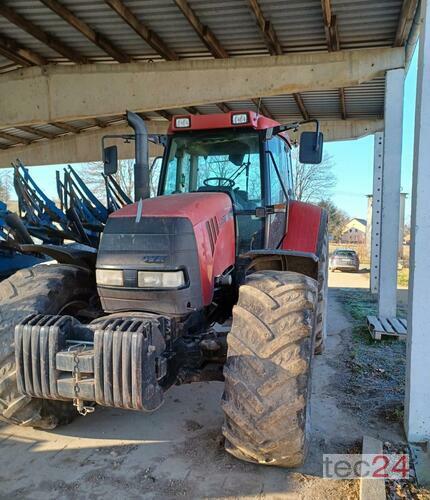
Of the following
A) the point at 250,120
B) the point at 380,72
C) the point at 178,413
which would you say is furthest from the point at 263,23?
the point at 178,413

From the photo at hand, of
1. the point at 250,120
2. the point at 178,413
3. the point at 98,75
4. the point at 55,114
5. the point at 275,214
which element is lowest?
the point at 178,413

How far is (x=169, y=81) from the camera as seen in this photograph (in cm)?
770

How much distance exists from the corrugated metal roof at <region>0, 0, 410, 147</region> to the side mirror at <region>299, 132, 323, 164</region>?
A: 2.87m

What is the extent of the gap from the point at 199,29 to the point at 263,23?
3.12 feet

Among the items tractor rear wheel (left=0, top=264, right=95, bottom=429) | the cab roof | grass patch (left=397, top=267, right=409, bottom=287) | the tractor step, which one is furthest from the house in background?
the tractor step

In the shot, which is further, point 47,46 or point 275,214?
point 47,46

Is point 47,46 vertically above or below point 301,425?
above

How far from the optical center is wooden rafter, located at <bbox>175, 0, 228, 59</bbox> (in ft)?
20.0

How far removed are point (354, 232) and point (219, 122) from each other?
162 feet

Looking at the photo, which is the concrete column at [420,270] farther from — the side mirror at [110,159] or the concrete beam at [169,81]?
the concrete beam at [169,81]

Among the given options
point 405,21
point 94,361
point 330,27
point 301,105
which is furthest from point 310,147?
point 301,105

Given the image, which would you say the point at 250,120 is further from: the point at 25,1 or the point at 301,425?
the point at 25,1

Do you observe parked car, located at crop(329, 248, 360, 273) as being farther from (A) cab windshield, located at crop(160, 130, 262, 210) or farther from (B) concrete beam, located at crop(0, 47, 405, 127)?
(A) cab windshield, located at crop(160, 130, 262, 210)

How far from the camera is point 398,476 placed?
2898mm
